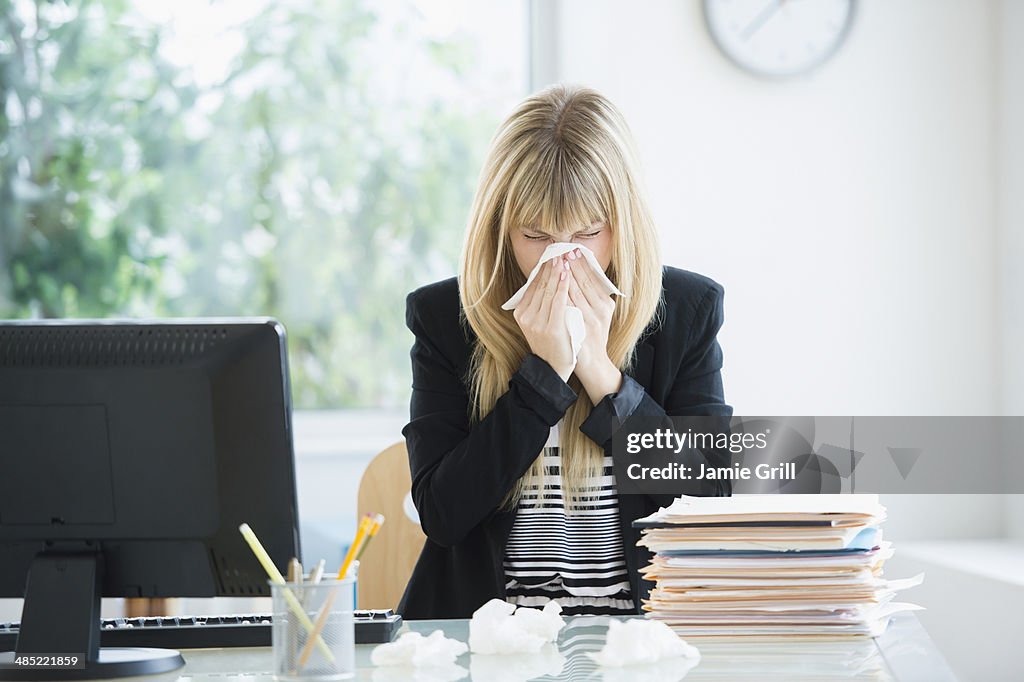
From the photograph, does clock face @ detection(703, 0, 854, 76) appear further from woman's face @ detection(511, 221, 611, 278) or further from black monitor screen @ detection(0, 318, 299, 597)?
black monitor screen @ detection(0, 318, 299, 597)

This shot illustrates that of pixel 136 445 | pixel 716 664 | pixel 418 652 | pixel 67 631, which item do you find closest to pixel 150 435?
pixel 136 445

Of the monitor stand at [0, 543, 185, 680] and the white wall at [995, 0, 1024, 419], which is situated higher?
the white wall at [995, 0, 1024, 419]

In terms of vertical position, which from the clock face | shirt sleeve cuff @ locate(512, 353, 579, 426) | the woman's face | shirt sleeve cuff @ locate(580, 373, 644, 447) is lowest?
shirt sleeve cuff @ locate(580, 373, 644, 447)

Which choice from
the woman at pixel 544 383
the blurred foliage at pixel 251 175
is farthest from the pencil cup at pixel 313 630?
the blurred foliage at pixel 251 175

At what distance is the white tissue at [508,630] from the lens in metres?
1.04

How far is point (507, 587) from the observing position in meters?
1.49

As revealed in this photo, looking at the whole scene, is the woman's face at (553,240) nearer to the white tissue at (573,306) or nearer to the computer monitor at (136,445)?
the white tissue at (573,306)

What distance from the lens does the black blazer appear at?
1.45m

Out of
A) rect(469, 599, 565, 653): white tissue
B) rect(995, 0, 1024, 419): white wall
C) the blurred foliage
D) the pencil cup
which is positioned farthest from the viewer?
the blurred foliage

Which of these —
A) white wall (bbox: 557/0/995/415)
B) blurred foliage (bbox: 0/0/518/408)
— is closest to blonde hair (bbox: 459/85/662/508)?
white wall (bbox: 557/0/995/415)

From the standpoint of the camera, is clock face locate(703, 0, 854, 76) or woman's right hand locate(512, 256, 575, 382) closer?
woman's right hand locate(512, 256, 575, 382)

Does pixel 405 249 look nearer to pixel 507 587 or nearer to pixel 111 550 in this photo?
pixel 507 587

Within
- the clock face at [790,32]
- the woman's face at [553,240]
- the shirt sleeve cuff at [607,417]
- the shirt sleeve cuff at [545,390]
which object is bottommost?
the shirt sleeve cuff at [607,417]

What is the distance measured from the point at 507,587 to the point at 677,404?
36cm
